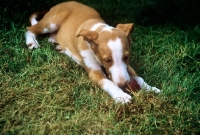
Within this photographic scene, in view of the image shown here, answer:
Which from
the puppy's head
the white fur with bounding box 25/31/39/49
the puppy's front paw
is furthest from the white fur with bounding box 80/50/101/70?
the white fur with bounding box 25/31/39/49

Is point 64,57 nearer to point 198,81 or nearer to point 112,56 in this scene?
point 112,56

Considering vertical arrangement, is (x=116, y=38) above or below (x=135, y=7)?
above

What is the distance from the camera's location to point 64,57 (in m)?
5.47

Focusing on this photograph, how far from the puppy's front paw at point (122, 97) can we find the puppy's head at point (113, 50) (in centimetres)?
14

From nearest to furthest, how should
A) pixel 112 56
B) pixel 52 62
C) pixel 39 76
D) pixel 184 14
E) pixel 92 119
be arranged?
pixel 92 119 < pixel 112 56 < pixel 39 76 < pixel 52 62 < pixel 184 14

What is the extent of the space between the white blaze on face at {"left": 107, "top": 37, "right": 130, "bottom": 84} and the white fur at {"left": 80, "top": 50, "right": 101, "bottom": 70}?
0.59 meters

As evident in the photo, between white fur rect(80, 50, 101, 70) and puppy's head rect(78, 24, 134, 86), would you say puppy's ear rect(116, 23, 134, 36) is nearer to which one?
puppy's head rect(78, 24, 134, 86)

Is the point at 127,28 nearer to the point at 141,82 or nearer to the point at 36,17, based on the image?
the point at 141,82

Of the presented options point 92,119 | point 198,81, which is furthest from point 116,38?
point 198,81

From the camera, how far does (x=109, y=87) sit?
4664 mm

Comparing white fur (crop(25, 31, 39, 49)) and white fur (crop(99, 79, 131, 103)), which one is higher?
white fur (crop(99, 79, 131, 103))

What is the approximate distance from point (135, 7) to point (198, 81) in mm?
2673

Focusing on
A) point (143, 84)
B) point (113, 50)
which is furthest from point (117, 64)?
point (143, 84)

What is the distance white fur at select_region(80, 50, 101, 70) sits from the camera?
5.11 meters
